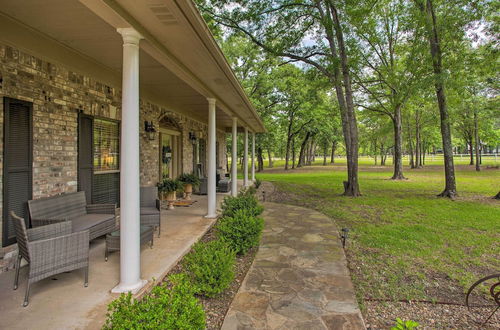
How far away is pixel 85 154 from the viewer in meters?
4.40

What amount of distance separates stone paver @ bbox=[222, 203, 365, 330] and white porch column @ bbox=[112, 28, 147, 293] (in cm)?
105

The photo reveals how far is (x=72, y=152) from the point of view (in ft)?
13.4

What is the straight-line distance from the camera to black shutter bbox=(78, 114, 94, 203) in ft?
14.0

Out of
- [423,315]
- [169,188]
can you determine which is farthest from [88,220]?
[423,315]

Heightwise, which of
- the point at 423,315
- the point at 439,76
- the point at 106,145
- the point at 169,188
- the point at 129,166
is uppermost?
the point at 439,76

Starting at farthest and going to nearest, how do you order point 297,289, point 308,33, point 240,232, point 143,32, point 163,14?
point 308,33 → point 240,232 → point 297,289 → point 143,32 → point 163,14

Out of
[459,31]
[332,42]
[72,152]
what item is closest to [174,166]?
[72,152]

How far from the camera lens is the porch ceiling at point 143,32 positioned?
7.90ft

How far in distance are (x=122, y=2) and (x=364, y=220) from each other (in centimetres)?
633

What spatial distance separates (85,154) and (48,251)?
2.27 m

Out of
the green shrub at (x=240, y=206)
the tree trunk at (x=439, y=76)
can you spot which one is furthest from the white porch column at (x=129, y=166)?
the tree trunk at (x=439, y=76)

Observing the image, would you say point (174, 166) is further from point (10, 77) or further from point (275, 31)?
point (275, 31)

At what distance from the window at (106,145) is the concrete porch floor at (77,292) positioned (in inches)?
57.9

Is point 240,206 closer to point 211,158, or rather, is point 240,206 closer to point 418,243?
point 211,158
